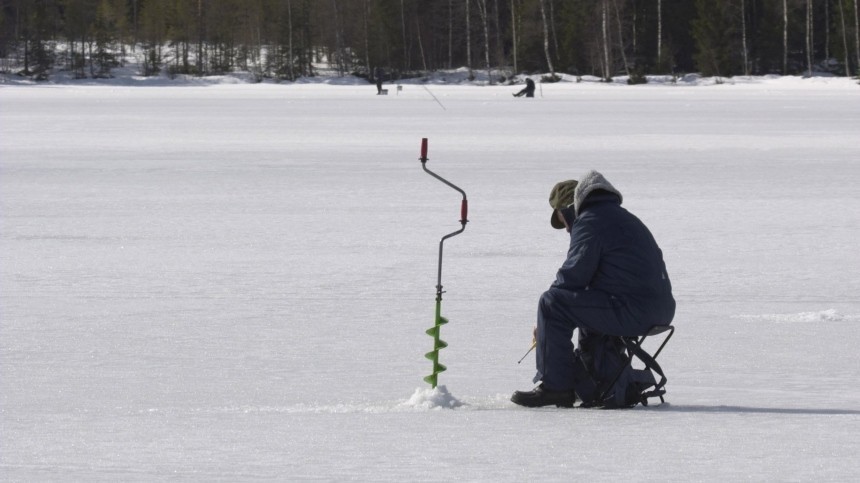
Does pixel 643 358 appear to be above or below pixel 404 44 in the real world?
below

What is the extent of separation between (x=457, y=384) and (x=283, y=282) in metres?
3.18

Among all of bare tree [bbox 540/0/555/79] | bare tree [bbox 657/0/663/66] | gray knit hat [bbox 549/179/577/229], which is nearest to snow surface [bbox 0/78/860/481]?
gray knit hat [bbox 549/179/577/229]

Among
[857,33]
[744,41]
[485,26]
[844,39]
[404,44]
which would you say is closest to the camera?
[857,33]

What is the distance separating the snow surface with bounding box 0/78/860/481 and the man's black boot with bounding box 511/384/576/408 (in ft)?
0.20

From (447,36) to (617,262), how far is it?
3231 inches

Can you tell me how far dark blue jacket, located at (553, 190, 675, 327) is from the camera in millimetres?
5012

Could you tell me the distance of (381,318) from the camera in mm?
7684

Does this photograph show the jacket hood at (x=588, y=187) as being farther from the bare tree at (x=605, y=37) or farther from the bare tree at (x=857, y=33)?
the bare tree at (x=605, y=37)

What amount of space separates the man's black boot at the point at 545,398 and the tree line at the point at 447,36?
6155cm

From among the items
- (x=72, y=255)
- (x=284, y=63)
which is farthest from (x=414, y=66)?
(x=72, y=255)

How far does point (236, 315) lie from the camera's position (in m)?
7.74

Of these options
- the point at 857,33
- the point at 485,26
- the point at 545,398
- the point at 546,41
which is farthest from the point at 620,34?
the point at 545,398

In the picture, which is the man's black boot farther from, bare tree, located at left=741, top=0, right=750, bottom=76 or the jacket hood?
bare tree, located at left=741, top=0, right=750, bottom=76

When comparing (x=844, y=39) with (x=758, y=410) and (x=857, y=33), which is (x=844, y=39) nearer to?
(x=857, y=33)
